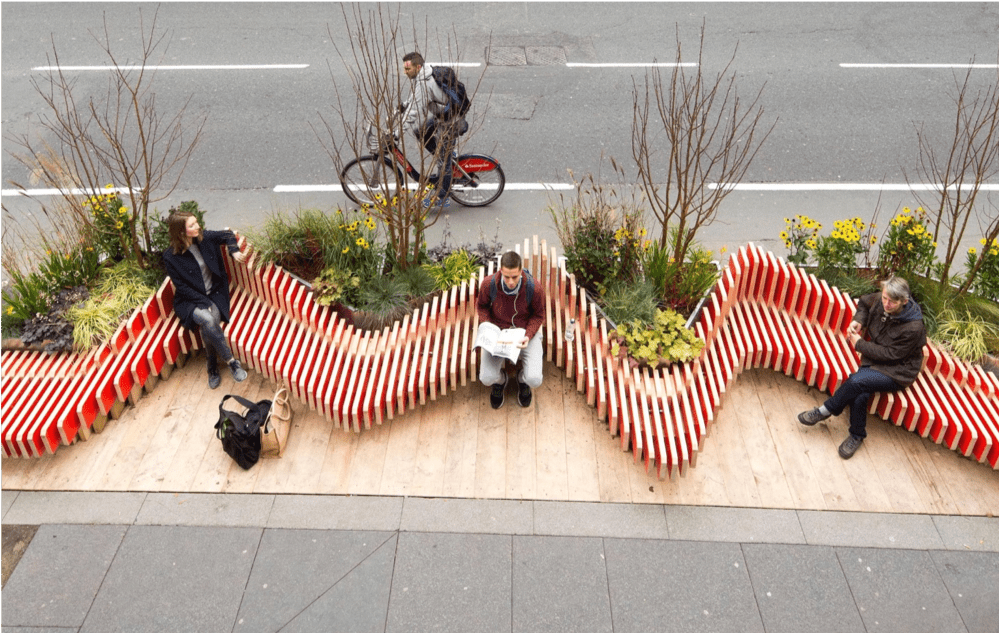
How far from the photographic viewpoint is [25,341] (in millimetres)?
6176

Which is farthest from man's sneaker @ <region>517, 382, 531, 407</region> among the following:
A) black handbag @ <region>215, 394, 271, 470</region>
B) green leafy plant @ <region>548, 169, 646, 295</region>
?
black handbag @ <region>215, 394, 271, 470</region>

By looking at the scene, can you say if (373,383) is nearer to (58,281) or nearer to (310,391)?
(310,391)

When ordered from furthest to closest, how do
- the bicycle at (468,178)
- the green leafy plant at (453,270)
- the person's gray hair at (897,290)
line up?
the bicycle at (468,178), the green leafy plant at (453,270), the person's gray hair at (897,290)

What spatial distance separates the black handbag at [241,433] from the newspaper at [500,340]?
5.82 feet

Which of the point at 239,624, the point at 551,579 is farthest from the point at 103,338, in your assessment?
the point at 551,579

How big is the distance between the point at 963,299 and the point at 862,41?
7.82 metres

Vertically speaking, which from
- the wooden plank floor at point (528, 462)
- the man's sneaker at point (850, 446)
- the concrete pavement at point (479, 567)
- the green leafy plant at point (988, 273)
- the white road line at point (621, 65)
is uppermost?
the white road line at point (621, 65)

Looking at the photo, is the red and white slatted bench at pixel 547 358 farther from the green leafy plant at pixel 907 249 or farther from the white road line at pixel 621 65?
the white road line at pixel 621 65

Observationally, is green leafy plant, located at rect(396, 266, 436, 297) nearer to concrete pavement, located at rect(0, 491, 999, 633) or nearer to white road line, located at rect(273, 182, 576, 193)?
concrete pavement, located at rect(0, 491, 999, 633)

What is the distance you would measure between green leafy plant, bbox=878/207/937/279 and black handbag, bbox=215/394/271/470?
5413mm

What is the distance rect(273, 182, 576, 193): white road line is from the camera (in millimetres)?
9180

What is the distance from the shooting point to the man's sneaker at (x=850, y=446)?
18.8 ft

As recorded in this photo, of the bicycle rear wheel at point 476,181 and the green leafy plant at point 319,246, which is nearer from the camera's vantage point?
the green leafy plant at point 319,246

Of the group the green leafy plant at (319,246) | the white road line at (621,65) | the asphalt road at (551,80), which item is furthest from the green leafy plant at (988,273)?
the white road line at (621,65)
